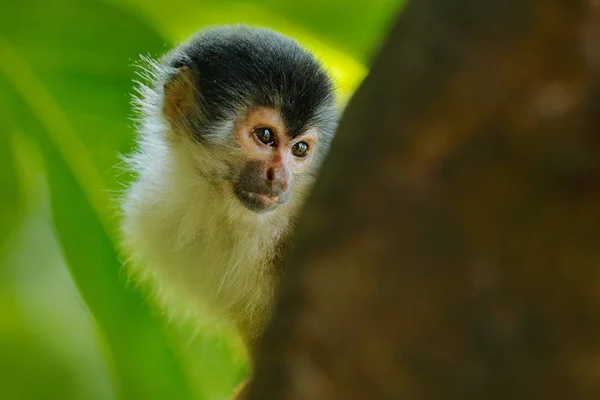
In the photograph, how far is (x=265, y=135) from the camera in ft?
6.32

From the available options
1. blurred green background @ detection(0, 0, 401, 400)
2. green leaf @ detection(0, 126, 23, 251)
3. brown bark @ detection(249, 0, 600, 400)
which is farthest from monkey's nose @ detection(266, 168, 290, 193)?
brown bark @ detection(249, 0, 600, 400)

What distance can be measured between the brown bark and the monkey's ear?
1.52 meters

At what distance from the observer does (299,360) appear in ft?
1.88

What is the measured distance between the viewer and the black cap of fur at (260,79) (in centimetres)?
195

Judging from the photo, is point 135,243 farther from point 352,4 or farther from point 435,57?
point 435,57

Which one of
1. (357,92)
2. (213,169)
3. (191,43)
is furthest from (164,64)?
(357,92)

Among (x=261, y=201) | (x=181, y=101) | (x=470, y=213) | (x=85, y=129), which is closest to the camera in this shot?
(x=470, y=213)

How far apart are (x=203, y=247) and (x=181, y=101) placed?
43 centimetres

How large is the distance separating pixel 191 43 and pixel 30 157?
0.85 meters

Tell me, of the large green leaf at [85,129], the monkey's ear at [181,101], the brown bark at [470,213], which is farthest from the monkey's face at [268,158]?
the brown bark at [470,213]

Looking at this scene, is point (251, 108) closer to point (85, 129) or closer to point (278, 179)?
point (278, 179)

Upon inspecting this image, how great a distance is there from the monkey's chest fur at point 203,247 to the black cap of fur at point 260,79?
216 millimetres

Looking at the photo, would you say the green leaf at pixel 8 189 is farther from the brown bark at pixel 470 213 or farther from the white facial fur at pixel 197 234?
the brown bark at pixel 470 213

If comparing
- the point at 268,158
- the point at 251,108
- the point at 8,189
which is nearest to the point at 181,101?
the point at 251,108
